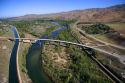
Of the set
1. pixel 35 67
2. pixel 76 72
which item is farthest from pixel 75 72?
pixel 35 67

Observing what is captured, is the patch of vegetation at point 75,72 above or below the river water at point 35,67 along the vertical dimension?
above

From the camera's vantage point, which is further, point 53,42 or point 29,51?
point 53,42

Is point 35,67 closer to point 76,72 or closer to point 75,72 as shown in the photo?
point 75,72

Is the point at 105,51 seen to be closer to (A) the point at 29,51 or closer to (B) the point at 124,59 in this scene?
(B) the point at 124,59

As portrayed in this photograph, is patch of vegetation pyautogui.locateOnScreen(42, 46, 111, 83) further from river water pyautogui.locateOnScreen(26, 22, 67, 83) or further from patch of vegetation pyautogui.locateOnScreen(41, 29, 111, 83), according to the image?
river water pyautogui.locateOnScreen(26, 22, 67, 83)

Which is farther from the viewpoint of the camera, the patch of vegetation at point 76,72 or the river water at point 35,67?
the river water at point 35,67

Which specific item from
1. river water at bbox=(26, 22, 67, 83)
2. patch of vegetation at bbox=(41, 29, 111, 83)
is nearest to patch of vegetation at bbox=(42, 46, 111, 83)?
patch of vegetation at bbox=(41, 29, 111, 83)

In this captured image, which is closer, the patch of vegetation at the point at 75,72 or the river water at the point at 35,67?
the patch of vegetation at the point at 75,72

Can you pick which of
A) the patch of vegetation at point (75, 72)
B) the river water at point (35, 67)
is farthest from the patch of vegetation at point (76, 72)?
the river water at point (35, 67)

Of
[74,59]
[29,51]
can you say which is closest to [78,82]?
[74,59]

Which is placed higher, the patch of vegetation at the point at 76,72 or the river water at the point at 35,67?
the patch of vegetation at the point at 76,72

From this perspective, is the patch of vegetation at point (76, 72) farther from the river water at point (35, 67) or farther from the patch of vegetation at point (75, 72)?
the river water at point (35, 67)
